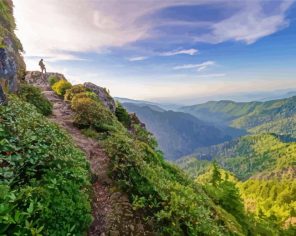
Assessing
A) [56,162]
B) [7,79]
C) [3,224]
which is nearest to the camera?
[3,224]

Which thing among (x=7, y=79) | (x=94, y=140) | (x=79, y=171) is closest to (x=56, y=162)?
(x=79, y=171)

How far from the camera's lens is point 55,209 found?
8047 mm

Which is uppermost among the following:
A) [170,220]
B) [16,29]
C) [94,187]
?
[16,29]

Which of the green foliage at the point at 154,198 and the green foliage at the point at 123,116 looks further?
the green foliage at the point at 123,116

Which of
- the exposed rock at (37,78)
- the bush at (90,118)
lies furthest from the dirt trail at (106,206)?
the exposed rock at (37,78)

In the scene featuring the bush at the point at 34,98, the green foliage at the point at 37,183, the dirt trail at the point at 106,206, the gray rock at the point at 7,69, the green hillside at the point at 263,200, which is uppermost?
the gray rock at the point at 7,69

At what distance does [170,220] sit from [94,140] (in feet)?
27.3

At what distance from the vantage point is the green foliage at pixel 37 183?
22.6 feet

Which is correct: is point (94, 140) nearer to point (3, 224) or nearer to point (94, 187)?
point (94, 187)

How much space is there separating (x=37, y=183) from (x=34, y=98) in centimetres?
1418

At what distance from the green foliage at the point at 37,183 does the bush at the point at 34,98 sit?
27.3 feet

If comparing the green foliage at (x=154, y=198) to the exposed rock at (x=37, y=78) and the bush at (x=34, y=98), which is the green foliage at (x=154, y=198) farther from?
the exposed rock at (x=37, y=78)

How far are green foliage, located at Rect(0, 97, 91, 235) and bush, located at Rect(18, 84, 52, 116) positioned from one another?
27.3ft

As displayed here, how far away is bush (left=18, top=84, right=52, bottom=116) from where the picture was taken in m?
20.0
